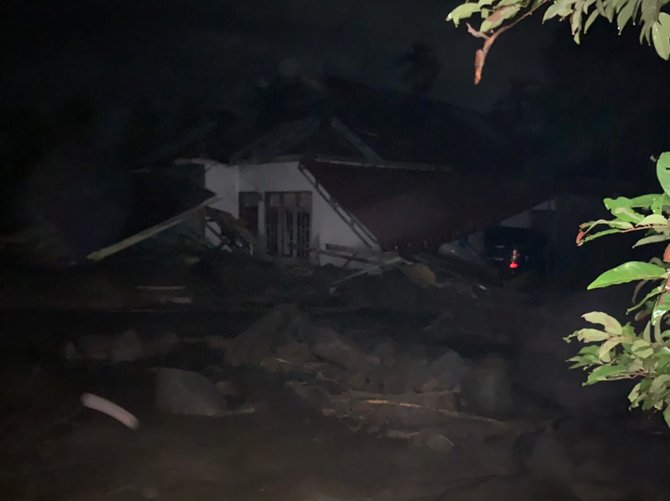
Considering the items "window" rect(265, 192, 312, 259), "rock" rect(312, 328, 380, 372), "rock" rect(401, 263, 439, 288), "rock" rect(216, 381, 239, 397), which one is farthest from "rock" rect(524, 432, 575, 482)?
"window" rect(265, 192, 312, 259)

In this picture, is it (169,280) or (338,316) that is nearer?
(338,316)

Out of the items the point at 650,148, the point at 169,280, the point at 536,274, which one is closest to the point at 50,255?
the point at 169,280

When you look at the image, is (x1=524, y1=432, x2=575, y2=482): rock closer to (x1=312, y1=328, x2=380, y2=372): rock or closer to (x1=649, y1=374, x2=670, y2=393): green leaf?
(x1=312, y1=328, x2=380, y2=372): rock

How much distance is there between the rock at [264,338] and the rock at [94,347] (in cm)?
175

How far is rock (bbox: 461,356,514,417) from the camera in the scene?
7.81 meters

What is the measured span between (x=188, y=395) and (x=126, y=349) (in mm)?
2434

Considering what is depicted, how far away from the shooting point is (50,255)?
57.1 feet

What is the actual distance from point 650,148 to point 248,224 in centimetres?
1248

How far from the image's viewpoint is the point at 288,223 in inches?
723

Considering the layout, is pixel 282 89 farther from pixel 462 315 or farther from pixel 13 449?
pixel 13 449

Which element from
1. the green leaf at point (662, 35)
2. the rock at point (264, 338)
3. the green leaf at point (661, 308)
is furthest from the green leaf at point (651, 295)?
the rock at point (264, 338)

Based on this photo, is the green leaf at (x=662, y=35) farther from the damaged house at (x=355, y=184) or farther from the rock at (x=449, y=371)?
the damaged house at (x=355, y=184)

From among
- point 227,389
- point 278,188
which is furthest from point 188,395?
point 278,188

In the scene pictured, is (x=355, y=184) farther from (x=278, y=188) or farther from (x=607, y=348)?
(x=607, y=348)
